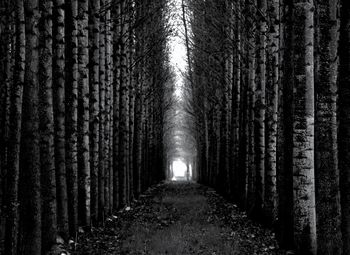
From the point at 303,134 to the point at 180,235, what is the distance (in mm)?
3676

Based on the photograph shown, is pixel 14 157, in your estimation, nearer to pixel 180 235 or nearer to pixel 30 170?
pixel 30 170

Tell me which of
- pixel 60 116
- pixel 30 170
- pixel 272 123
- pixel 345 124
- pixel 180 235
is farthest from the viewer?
pixel 272 123

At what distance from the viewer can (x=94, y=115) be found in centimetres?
1246

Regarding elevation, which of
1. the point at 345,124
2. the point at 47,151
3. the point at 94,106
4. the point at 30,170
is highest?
the point at 94,106

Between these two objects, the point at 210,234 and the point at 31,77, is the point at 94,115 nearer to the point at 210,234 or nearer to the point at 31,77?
the point at 210,234

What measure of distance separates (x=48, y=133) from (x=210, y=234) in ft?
13.4

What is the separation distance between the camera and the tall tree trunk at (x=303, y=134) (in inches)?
284

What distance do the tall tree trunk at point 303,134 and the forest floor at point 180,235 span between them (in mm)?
1000

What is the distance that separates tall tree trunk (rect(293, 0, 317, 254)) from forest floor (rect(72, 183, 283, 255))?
100cm

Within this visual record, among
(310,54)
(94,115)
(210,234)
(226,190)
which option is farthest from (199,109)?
(310,54)

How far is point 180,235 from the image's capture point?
9648 mm

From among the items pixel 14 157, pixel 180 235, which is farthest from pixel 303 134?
pixel 14 157

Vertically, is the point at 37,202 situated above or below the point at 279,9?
below

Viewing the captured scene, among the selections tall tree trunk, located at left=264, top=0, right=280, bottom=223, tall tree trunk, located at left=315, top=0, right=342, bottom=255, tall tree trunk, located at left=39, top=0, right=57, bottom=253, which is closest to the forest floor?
tall tree trunk, located at left=264, top=0, right=280, bottom=223
